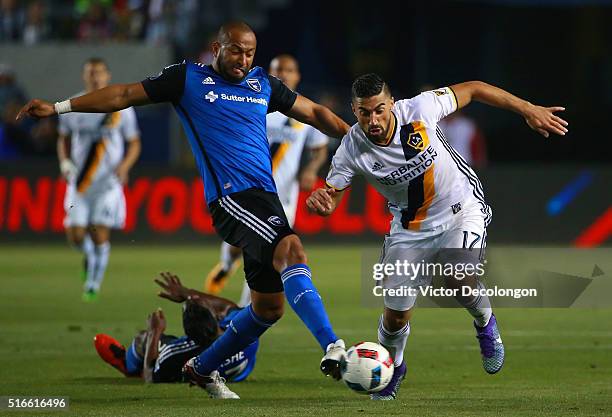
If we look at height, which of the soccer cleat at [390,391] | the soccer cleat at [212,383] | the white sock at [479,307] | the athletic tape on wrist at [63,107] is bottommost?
the soccer cleat at [212,383]

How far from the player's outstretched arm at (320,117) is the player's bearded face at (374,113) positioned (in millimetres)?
436

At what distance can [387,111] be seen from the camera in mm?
8242

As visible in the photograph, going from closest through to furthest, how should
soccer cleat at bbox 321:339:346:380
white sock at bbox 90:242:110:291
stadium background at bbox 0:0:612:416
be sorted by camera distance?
soccer cleat at bbox 321:339:346:380, stadium background at bbox 0:0:612:416, white sock at bbox 90:242:110:291

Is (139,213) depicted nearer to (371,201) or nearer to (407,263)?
(371,201)

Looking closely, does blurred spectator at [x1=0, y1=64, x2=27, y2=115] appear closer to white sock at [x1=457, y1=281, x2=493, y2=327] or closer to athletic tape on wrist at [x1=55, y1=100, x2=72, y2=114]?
athletic tape on wrist at [x1=55, y1=100, x2=72, y2=114]

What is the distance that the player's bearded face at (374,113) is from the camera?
8117 mm

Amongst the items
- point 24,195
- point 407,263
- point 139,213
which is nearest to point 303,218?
point 139,213

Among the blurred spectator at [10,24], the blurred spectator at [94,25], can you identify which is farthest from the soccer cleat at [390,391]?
the blurred spectator at [10,24]

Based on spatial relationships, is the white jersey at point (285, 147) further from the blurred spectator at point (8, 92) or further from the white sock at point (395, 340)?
the blurred spectator at point (8, 92)

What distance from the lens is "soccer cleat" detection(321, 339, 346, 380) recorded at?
23.4ft

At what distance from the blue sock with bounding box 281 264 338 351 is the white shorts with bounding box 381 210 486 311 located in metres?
0.99

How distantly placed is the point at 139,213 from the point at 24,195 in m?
1.76

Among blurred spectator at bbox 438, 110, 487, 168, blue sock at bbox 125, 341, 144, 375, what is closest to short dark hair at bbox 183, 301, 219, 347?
blue sock at bbox 125, 341, 144, 375

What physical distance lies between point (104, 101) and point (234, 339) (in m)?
1.60
